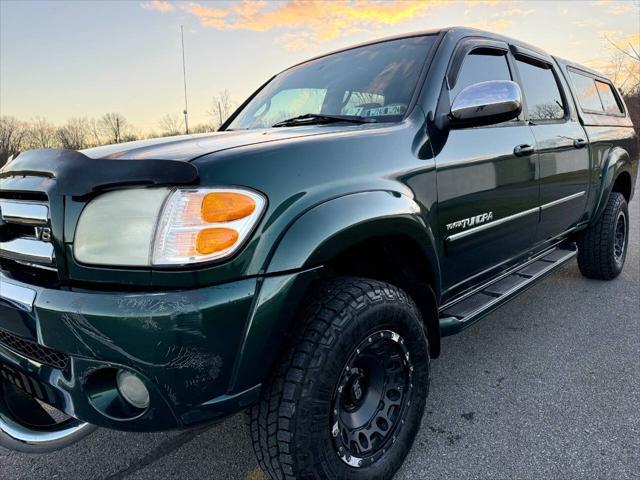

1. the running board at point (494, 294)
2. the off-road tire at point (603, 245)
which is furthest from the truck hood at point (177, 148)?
the off-road tire at point (603, 245)

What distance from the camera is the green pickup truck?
4.17 feet

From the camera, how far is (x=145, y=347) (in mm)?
1221

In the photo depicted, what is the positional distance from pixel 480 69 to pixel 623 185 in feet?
9.38

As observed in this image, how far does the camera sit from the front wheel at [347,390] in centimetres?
142

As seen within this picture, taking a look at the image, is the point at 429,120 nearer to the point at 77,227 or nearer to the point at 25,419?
the point at 77,227

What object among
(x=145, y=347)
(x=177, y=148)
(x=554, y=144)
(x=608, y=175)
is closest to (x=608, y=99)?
(x=608, y=175)

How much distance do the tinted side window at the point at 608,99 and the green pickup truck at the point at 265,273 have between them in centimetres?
298

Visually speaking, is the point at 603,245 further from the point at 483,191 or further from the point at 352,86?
the point at 352,86

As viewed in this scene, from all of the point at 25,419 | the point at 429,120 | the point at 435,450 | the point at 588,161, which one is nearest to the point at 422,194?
the point at 429,120

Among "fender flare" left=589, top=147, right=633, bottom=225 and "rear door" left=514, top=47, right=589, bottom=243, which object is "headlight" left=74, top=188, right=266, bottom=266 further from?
"fender flare" left=589, top=147, right=633, bottom=225

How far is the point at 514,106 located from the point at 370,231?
969 mm

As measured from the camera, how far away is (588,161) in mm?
3541

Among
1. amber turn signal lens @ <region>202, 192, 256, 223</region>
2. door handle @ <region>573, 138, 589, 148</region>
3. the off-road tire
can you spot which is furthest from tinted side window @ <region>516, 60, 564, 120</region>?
amber turn signal lens @ <region>202, 192, 256, 223</region>

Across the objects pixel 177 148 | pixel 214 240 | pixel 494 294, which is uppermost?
pixel 177 148
